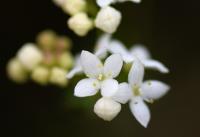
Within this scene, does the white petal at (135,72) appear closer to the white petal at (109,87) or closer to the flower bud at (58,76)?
the white petal at (109,87)

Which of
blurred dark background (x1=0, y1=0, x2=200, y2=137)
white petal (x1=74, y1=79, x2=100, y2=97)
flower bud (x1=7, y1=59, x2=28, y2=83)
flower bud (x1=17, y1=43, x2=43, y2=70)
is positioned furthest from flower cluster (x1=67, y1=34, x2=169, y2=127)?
blurred dark background (x1=0, y1=0, x2=200, y2=137)

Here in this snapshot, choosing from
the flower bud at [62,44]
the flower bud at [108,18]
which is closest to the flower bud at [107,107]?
the flower bud at [108,18]

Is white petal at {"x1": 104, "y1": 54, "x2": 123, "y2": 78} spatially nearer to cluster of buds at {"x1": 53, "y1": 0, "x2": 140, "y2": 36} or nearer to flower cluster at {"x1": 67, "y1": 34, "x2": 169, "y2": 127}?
flower cluster at {"x1": 67, "y1": 34, "x2": 169, "y2": 127}

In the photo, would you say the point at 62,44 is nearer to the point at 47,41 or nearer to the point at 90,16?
the point at 47,41

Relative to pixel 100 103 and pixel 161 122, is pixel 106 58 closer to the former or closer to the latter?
pixel 100 103

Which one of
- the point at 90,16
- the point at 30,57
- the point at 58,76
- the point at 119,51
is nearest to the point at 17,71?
the point at 30,57

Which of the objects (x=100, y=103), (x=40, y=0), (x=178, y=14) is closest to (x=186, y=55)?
(x=178, y=14)
